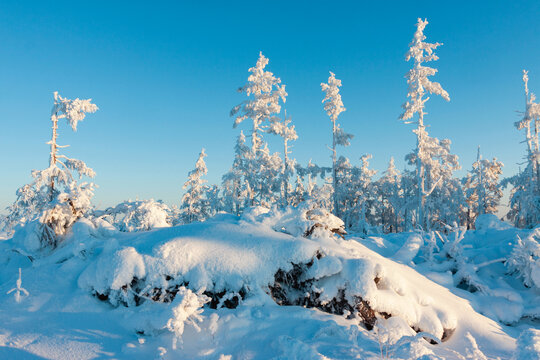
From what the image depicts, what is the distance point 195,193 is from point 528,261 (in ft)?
83.2

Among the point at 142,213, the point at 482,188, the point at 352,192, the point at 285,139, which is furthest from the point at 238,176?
the point at 482,188

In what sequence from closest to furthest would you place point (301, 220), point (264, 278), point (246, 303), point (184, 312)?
1. point (184, 312)
2. point (246, 303)
3. point (264, 278)
4. point (301, 220)

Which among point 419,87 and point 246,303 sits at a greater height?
point 419,87

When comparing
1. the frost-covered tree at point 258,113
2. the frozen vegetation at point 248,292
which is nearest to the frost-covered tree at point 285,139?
the frost-covered tree at point 258,113

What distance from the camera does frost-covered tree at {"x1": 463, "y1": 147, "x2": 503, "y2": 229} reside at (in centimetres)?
3324

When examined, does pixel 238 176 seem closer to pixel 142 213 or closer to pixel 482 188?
pixel 142 213

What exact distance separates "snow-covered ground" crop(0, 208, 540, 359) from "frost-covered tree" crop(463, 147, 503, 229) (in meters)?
30.6

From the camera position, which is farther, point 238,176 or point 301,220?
point 238,176

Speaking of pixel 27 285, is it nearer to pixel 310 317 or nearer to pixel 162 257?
pixel 162 257

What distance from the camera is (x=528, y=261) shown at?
24.7ft

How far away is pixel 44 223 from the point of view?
24.8ft

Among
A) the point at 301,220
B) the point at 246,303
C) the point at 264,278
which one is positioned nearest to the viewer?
the point at 246,303

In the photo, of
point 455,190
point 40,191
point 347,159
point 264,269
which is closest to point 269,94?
point 347,159

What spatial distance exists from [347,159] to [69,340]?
26141 millimetres
